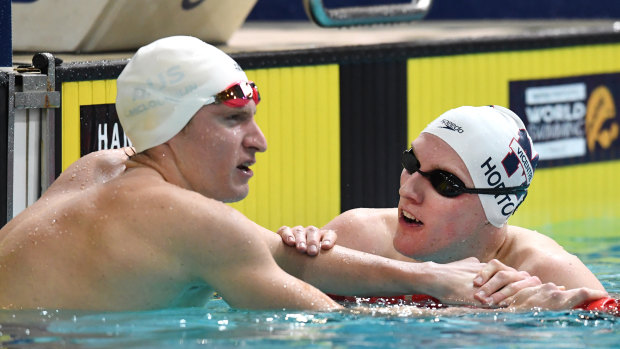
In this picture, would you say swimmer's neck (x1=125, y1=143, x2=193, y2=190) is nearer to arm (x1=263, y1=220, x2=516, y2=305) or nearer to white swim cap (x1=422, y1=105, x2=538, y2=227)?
arm (x1=263, y1=220, x2=516, y2=305)

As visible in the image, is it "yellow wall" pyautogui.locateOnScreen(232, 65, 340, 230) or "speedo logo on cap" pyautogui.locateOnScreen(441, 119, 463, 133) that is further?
"yellow wall" pyautogui.locateOnScreen(232, 65, 340, 230)

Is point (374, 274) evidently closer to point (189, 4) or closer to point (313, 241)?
point (313, 241)


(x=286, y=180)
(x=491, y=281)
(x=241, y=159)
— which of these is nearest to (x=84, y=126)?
(x=286, y=180)

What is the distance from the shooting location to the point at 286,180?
5781mm

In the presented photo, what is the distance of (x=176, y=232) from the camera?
131 inches

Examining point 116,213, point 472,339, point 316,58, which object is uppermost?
point 316,58

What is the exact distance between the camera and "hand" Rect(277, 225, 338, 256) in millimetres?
3750

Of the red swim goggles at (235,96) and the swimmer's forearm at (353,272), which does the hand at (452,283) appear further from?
the red swim goggles at (235,96)

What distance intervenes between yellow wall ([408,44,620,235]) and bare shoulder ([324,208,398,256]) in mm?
2167

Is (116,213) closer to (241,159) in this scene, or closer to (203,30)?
(241,159)

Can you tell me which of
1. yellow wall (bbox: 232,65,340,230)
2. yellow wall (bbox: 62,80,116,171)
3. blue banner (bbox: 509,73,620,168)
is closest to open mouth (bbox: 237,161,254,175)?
yellow wall (bbox: 62,80,116,171)

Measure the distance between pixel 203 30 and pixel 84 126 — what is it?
142 cm

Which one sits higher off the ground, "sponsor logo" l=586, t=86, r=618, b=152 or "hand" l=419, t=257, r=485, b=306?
"sponsor logo" l=586, t=86, r=618, b=152

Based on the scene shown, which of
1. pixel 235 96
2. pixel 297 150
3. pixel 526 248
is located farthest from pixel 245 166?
pixel 297 150
